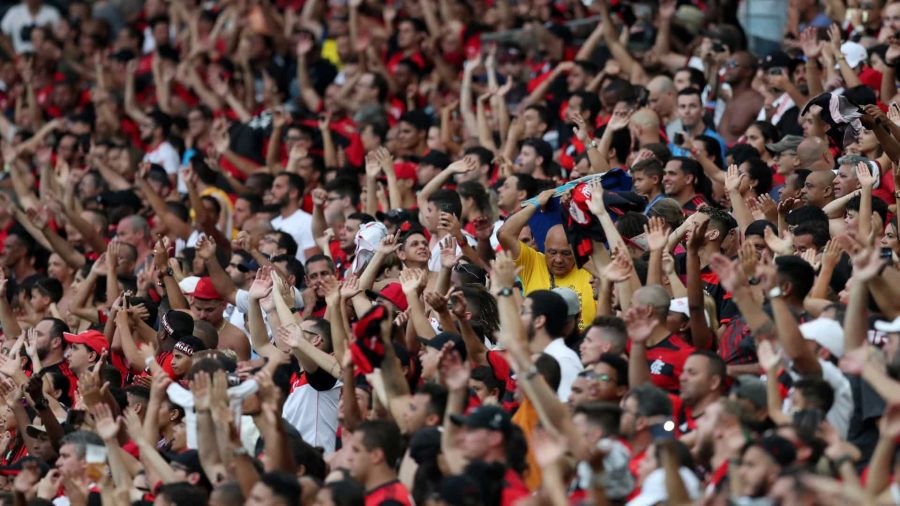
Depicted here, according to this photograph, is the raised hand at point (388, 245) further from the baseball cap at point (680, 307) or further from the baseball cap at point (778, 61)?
the baseball cap at point (778, 61)

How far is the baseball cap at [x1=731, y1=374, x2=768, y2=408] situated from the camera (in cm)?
751

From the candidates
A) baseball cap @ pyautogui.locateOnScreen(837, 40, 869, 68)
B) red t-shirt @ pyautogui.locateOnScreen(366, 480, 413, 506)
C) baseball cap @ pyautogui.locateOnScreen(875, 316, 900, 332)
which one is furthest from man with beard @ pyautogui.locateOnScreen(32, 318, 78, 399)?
baseball cap @ pyautogui.locateOnScreen(837, 40, 869, 68)

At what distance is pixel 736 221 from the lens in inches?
412

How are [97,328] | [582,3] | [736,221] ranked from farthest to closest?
[582,3] < [97,328] < [736,221]

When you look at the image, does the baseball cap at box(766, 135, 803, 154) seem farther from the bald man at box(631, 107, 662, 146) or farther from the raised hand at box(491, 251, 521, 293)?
the raised hand at box(491, 251, 521, 293)

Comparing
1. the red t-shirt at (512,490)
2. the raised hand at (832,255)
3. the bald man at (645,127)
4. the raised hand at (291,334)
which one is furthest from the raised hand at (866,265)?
the bald man at (645,127)

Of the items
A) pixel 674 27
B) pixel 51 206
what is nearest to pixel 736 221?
pixel 674 27

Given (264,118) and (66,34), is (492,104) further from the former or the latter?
(66,34)

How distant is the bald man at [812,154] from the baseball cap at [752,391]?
401 cm

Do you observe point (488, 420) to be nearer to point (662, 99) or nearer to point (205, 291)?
point (205, 291)

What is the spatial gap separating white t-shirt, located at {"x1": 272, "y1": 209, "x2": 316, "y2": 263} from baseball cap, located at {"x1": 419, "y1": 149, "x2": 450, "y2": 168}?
40.9 inches

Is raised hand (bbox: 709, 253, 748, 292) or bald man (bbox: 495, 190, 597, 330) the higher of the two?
raised hand (bbox: 709, 253, 748, 292)

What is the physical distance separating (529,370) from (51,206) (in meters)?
7.94

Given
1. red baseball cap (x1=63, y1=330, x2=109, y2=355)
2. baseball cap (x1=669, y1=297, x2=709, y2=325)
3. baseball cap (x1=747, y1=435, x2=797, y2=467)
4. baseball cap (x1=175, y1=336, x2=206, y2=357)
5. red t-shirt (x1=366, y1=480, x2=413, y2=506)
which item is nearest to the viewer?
baseball cap (x1=747, y1=435, x2=797, y2=467)
